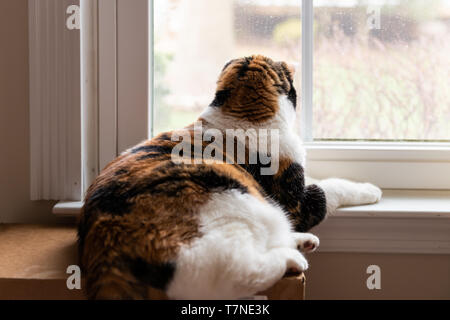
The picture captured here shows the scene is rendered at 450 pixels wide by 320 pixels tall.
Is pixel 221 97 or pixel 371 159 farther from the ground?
pixel 221 97

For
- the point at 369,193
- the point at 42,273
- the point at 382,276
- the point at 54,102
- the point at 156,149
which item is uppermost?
the point at 54,102

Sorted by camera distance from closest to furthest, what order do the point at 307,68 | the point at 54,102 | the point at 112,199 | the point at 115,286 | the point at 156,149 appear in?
the point at 115,286 < the point at 112,199 < the point at 156,149 < the point at 54,102 < the point at 307,68

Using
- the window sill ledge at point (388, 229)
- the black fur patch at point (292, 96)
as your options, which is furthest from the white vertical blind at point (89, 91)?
the window sill ledge at point (388, 229)

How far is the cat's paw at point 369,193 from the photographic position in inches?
55.5

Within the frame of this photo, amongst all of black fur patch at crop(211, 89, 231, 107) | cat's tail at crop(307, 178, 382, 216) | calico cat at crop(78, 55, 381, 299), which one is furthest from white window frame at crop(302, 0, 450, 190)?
black fur patch at crop(211, 89, 231, 107)

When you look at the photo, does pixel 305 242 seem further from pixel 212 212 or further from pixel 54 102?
pixel 54 102

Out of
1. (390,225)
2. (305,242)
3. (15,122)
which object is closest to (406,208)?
(390,225)

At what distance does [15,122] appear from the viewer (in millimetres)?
1451

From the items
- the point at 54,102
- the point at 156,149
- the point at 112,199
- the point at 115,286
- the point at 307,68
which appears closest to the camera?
the point at 115,286

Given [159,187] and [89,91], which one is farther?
[89,91]

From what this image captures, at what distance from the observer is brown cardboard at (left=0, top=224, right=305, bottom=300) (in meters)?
1.03

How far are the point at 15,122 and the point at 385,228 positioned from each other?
1.01 metres
